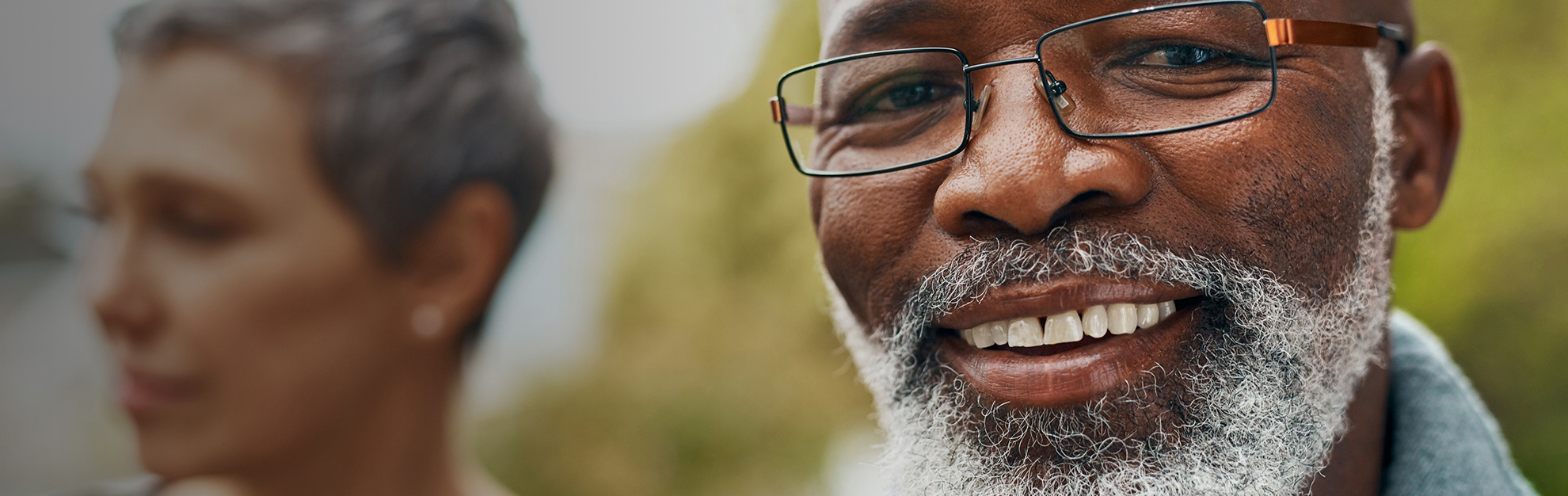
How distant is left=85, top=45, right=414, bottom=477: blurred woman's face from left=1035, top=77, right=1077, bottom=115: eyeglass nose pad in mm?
999

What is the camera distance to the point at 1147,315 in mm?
1437

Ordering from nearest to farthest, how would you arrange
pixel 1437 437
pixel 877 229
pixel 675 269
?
pixel 877 229 → pixel 1437 437 → pixel 675 269

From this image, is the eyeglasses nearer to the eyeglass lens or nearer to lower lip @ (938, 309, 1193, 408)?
the eyeglass lens

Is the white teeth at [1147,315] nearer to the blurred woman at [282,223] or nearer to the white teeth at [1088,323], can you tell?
the white teeth at [1088,323]

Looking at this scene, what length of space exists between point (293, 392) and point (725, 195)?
3655mm

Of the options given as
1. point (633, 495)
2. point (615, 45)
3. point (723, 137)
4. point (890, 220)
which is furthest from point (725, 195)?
point (890, 220)

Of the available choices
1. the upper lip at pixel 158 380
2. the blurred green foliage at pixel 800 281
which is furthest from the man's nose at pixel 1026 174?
the blurred green foliage at pixel 800 281

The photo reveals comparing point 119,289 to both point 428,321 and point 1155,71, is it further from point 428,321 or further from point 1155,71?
point 1155,71

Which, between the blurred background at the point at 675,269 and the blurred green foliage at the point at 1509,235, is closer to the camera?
the blurred background at the point at 675,269

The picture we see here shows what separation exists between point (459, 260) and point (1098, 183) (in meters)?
0.95

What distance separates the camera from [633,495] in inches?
112

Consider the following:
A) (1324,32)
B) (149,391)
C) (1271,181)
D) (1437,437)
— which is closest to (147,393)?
(149,391)

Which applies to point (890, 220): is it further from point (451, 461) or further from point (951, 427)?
point (451, 461)

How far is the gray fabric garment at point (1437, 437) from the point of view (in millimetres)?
1671
